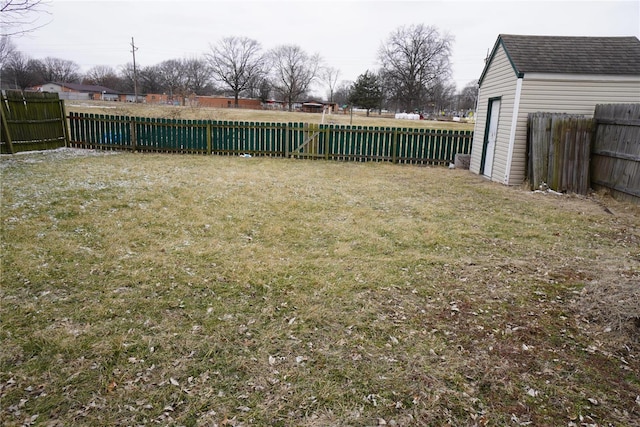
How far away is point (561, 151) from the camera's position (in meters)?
9.10

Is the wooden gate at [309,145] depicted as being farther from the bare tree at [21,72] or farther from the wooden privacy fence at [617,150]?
the bare tree at [21,72]

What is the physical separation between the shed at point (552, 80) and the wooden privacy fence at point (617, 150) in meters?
0.73

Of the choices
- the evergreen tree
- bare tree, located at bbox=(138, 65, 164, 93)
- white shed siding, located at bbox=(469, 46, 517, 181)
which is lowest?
white shed siding, located at bbox=(469, 46, 517, 181)

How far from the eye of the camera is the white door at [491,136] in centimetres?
1071

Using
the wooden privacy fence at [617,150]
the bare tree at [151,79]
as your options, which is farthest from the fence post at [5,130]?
the bare tree at [151,79]

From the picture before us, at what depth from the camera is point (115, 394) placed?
2504mm

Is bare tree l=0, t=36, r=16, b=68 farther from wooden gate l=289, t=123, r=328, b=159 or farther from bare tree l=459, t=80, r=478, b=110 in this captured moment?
bare tree l=459, t=80, r=478, b=110

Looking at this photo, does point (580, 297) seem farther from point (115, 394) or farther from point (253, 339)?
point (115, 394)

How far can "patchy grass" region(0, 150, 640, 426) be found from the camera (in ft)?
8.20

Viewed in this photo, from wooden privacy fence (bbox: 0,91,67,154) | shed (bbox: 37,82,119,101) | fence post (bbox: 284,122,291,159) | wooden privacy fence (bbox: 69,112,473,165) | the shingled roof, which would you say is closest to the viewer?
the shingled roof

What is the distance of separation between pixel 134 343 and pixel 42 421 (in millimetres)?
793

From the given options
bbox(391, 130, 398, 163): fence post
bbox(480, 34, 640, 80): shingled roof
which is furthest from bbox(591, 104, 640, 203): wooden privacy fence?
bbox(391, 130, 398, 163): fence post

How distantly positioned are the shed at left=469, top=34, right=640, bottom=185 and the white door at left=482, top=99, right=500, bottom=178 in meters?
0.24

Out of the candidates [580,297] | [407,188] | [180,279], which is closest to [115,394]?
[180,279]
